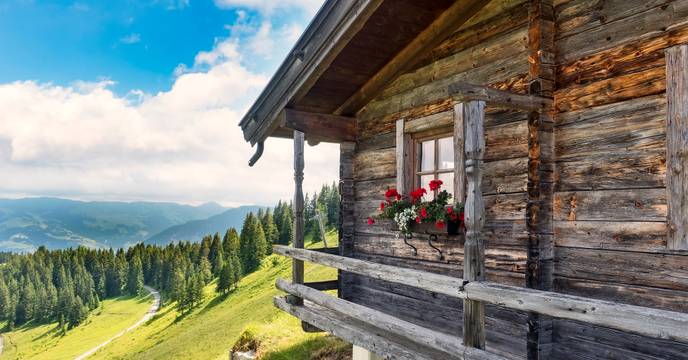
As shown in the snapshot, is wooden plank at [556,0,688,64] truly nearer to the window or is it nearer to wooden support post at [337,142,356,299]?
the window

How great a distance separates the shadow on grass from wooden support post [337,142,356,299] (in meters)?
2.16

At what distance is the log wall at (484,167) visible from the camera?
4.90 m

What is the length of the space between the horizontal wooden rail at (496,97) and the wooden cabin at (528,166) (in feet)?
0.05

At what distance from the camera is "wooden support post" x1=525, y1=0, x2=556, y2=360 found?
4.43 metres

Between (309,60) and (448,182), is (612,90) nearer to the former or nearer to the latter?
(448,182)

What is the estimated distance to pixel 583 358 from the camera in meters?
4.25

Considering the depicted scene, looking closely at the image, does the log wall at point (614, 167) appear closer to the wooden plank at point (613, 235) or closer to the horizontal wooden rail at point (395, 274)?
the wooden plank at point (613, 235)

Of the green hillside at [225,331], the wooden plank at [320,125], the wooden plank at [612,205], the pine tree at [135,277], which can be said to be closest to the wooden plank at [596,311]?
the wooden plank at [612,205]

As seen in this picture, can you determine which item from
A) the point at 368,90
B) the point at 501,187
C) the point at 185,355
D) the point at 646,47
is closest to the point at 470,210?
the point at 501,187

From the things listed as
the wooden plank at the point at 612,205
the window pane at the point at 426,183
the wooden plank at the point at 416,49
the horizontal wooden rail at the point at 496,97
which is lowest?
the wooden plank at the point at 612,205

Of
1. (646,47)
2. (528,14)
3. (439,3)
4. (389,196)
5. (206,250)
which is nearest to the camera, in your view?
(646,47)

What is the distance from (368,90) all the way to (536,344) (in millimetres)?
4148

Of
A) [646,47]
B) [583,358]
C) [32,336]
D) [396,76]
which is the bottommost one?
[32,336]

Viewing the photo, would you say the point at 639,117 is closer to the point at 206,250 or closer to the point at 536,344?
the point at 536,344
